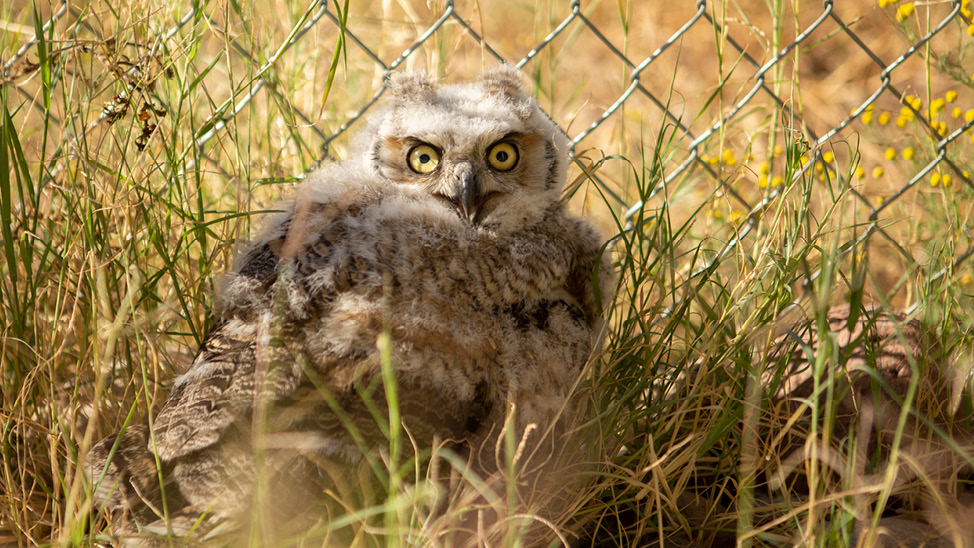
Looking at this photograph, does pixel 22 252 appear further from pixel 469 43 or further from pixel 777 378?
pixel 469 43

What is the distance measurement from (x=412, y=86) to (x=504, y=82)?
30 centimetres

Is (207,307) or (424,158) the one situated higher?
(424,158)

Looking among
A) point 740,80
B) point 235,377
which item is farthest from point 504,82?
point 740,80

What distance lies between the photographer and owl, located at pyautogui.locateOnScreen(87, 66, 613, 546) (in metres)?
1.80

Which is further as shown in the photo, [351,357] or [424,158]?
[424,158]

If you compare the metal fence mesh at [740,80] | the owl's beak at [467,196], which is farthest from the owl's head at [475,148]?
the metal fence mesh at [740,80]

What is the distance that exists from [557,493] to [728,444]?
1.90ft

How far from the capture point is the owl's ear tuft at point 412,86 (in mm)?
2508

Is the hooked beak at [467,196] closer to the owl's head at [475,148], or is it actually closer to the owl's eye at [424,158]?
the owl's head at [475,148]

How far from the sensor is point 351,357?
186cm

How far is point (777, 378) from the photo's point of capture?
2186 mm

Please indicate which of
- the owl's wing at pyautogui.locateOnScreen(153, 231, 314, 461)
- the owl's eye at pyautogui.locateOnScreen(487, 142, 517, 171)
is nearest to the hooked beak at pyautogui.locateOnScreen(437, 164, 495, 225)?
the owl's eye at pyautogui.locateOnScreen(487, 142, 517, 171)

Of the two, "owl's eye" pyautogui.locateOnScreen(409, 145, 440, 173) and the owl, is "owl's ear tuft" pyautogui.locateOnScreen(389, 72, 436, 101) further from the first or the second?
the owl

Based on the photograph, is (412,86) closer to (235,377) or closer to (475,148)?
(475,148)
